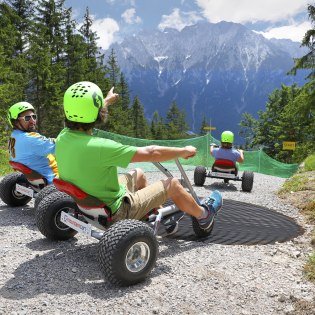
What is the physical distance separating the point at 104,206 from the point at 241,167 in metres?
17.0

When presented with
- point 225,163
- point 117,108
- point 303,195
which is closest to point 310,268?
point 303,195

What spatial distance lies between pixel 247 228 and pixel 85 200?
131 inches

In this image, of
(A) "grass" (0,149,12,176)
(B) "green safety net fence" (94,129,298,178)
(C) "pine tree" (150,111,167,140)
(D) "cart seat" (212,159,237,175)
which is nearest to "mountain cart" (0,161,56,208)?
(A) "grass" (0,149,12,176)

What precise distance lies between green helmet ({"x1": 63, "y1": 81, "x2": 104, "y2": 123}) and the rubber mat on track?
237 centimetres

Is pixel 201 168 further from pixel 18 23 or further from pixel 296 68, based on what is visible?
pixel 18 23

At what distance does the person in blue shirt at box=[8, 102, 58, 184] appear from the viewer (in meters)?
6.13

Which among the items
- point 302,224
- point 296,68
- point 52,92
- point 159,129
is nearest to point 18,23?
point 52,92

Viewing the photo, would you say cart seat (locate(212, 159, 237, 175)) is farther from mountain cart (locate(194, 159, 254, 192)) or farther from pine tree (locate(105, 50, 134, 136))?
Result: pine tree (locate(105, 50, 134, 136))

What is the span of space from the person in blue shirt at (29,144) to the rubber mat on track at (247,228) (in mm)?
2224

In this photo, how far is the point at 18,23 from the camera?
103 feet

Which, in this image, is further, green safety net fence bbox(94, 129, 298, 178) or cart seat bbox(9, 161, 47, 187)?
green safety net fence bbox(94, 129, 298, 178)

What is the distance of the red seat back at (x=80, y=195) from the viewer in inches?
151

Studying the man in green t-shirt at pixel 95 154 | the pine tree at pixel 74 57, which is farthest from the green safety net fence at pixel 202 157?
the pine tree at pixel 74 57

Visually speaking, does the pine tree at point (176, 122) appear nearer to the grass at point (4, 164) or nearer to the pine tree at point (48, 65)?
the pine tree at point (48, 65)
